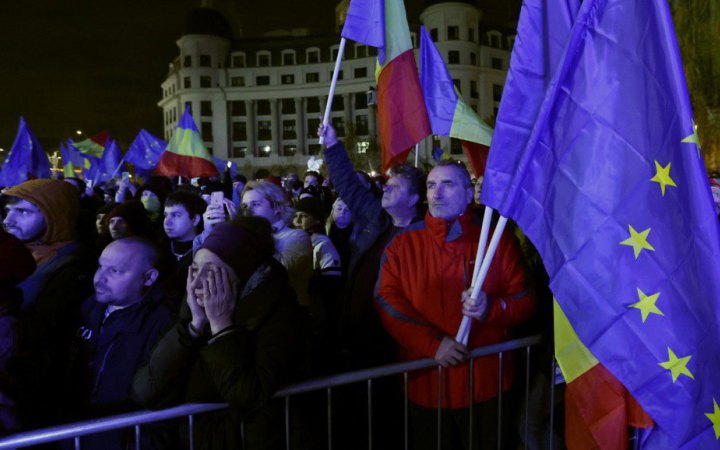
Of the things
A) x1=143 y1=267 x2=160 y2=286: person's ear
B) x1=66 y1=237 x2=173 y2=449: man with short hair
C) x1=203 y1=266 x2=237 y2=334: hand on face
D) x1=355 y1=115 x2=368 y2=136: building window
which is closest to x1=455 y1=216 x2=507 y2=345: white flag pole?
x1=203 y1=266 x2=237 y2=334: hand on face

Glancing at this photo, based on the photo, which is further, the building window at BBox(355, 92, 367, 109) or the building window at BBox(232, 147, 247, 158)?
the building window at BBox(232, 147, 247, 158)

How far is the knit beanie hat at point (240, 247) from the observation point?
2426 mm

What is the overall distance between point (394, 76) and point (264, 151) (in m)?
82.7

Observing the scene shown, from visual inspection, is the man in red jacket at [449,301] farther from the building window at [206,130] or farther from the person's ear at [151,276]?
the building window at [206,130]

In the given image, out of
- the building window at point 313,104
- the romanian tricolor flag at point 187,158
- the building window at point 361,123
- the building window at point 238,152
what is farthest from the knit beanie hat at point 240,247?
the building window at point 238,152

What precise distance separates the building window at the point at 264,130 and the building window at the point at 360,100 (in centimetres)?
1359

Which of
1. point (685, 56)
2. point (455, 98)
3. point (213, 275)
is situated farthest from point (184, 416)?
point (685, 56)

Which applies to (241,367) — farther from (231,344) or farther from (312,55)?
(312,55)

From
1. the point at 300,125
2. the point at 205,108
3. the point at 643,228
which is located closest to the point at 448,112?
the point at 643,228

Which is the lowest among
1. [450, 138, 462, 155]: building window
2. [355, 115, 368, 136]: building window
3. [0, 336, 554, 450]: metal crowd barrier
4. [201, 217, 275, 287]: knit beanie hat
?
[0, 336, 554, 450]: metal crowd barrier

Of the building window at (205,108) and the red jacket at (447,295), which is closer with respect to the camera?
the red jacket at (447,295)

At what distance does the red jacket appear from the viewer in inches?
125

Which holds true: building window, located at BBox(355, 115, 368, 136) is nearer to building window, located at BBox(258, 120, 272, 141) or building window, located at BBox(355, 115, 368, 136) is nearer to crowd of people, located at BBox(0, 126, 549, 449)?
building window, located at BBox(258, 120, 272, 141)

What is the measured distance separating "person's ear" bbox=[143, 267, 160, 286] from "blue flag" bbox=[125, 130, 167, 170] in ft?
40.4
